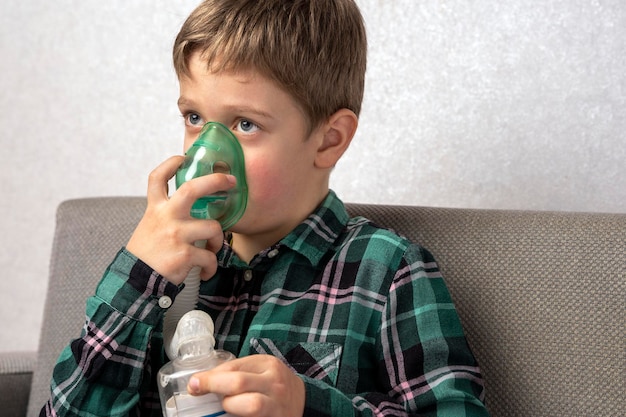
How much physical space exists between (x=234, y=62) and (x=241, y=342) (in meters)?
0.37

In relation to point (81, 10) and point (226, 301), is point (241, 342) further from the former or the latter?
point (81, 10)

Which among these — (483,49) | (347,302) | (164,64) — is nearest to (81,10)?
(164,64)

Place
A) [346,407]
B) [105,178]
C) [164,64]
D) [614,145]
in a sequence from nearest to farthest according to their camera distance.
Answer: [346,407] → [614,145] → [164,64] → [105,178]

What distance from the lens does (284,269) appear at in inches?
47.0

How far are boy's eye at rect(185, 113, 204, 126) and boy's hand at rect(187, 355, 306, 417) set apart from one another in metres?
0.36

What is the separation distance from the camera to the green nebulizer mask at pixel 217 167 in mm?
1095

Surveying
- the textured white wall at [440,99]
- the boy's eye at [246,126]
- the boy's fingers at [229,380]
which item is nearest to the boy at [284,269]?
the boy's eye at [246,126]

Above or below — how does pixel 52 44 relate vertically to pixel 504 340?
above

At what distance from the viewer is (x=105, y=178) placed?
75.7 inches

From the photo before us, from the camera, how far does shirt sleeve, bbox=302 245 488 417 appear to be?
1.03 m

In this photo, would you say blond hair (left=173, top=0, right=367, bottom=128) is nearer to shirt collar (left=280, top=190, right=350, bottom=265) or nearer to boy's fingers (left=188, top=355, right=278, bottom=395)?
shirt collar (left=280, top=190, right=350, bottom=265)

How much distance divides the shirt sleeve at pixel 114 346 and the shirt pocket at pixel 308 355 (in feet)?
0.47

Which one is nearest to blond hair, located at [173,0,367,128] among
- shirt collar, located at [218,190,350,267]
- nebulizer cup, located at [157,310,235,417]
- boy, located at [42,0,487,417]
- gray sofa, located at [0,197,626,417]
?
boy, located at [42,0,487,417]

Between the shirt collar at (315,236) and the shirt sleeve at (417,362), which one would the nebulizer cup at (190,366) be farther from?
the shirt collar at (315,236)
